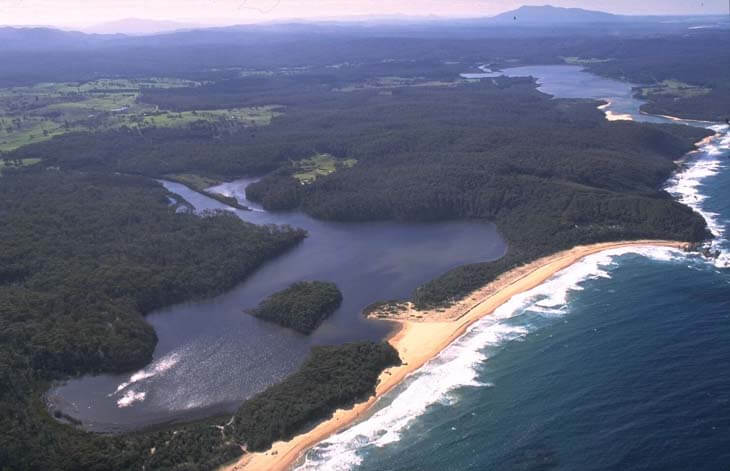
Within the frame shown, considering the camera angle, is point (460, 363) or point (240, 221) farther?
point (240, 221)

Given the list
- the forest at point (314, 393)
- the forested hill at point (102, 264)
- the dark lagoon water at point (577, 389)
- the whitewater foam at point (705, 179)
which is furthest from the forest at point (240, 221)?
the dark lagoon water at point (577, 389)

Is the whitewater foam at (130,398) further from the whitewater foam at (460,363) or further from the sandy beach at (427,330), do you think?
the whitewater foam at (460,363)

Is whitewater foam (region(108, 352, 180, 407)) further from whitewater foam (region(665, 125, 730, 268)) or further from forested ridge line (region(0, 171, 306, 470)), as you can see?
whitewater foam (region(665, 125, 730, 268))

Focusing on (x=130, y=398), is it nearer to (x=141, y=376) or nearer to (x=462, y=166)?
(x=141, y=376)

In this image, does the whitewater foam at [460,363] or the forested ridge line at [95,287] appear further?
the whitewater foam at [460,363]

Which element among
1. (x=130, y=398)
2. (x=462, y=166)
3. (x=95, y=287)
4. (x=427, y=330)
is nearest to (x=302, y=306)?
(x=427, y=330)

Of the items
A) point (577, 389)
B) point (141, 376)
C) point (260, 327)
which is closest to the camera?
point (577, 389)
